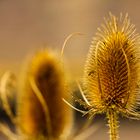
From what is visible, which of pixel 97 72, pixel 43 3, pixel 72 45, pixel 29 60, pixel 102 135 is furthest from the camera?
pixel 43 3

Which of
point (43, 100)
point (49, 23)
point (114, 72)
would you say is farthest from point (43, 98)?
point (49, 23)

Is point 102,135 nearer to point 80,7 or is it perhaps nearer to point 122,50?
point 80,7

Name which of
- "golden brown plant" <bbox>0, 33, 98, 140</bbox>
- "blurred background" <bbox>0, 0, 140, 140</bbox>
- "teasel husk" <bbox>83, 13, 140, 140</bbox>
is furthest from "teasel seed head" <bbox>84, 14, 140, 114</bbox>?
"blurred background" <bbox>0, 0, 140, 140</bbox>

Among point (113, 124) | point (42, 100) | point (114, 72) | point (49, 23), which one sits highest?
point (49, 23)

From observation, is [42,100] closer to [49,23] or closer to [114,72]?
[114,72]

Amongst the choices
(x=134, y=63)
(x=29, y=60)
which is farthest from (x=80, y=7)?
(x=134, y=63)

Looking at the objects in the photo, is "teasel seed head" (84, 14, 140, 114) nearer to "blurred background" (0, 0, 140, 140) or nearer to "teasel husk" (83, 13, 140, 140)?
"teasel husk" (83, 13, 140, 140)

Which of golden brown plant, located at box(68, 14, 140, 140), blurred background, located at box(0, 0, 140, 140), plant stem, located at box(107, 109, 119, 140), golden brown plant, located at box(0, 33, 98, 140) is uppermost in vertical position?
blurred background, located at box(0, 0, 140, 140)
